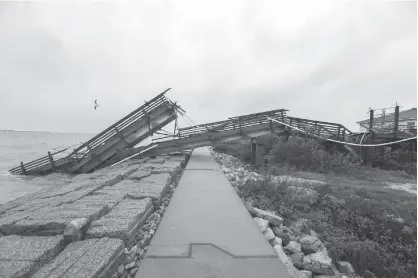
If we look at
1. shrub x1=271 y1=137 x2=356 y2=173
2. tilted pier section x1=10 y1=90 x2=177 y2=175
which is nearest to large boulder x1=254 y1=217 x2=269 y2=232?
shrub x1=271 y1=137 x2=356 y2=173

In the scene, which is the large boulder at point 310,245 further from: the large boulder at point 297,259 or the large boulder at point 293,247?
the large boulder at point 297,259

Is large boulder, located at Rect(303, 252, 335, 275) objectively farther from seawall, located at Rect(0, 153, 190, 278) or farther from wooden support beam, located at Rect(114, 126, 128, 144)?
wooden support beam, located at Rect(114, 126, 128, 144)

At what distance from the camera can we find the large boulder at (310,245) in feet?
9.79

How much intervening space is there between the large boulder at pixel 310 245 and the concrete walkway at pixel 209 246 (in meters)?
0.92

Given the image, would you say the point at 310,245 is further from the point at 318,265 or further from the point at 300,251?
the point at 318,265

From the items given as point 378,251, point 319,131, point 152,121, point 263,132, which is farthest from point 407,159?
point 152,121

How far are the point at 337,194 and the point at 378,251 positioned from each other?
271cm

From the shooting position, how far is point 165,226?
275 cm

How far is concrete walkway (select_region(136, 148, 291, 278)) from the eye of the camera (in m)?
1.85

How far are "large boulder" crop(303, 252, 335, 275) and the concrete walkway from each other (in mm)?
704

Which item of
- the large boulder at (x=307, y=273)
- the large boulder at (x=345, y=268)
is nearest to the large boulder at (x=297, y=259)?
the large boulder at (x=307, y=273)

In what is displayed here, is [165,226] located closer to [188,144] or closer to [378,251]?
[378,251]

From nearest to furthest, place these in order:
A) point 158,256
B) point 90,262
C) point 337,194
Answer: point 90,262, point 158,256, point 337,194

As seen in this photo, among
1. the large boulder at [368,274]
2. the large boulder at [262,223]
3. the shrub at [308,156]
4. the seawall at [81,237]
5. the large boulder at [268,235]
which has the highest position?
the shrub at [308,156]
